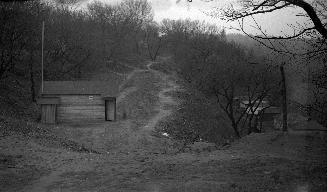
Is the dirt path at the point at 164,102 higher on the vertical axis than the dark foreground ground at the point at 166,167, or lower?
higher

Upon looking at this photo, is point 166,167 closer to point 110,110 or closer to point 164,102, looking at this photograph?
point 110,110

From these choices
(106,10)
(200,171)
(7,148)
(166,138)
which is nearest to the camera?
(200,171)

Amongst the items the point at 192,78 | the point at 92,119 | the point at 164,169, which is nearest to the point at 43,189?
the point at 164,169

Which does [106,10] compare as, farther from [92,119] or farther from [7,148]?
[7,148]

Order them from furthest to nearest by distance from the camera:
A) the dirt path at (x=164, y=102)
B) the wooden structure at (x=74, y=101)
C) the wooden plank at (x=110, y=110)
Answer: the dirt path at (x=164, y=102) → the wooden plank at (x=110, y=110) → the wooden structure at (x=74, y=101)

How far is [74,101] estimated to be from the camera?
3569 centimetres

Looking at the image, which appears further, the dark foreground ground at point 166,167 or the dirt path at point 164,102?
the dirt path at point 164,102

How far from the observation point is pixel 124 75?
66688 millimetres

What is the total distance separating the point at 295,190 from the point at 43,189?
7072 millimetres

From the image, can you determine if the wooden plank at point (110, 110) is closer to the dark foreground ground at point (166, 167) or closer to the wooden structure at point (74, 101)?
the wooden structure at point (74, 101)

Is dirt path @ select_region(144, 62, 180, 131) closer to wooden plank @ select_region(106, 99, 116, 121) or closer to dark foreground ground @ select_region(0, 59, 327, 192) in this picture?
wooden plank @ select_region(106, 99, 116, 121)

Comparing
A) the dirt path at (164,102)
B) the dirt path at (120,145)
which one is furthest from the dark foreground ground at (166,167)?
the dirt path at (164,102)

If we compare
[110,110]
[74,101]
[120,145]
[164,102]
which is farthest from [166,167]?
[164,102]

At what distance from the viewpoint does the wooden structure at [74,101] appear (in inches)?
1363
